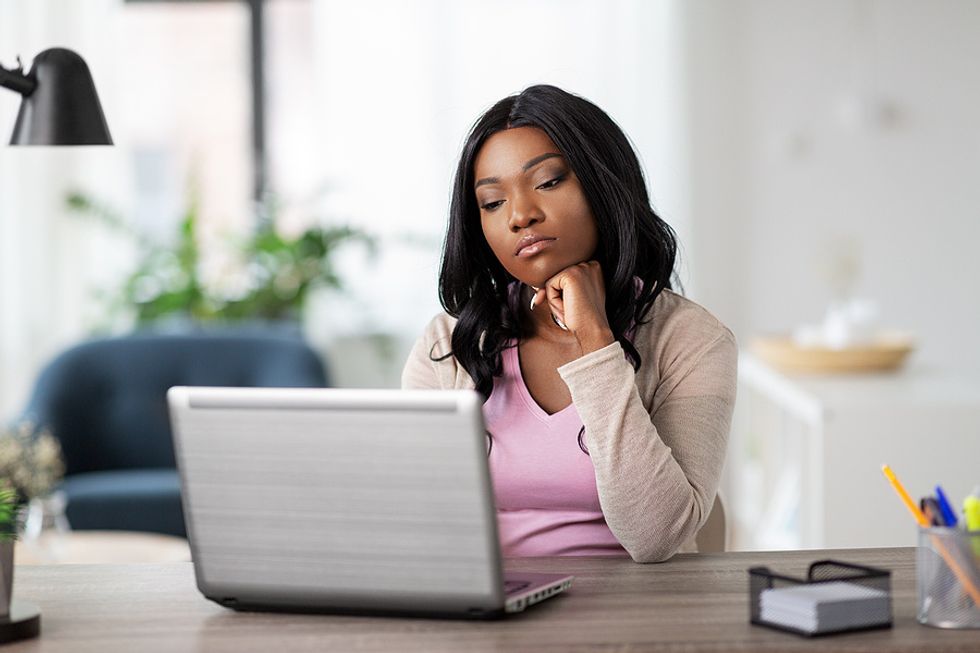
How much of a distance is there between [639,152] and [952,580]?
3430 millimetres

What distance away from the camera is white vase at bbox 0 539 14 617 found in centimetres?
128

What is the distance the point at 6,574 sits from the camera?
51.2 inches

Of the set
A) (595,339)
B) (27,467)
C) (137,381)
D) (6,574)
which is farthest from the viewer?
(137,381)

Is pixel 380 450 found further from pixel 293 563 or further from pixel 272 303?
pixel 272 303

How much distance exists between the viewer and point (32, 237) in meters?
4.52

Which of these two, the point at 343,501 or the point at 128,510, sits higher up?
the point at 343,501

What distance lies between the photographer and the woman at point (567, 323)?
169cm

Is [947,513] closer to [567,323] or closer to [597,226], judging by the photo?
[567,323]

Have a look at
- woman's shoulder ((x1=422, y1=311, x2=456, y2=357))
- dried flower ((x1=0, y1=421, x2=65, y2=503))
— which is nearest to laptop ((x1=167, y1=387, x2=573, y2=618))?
woman's shoulder ((x1=422, y1=311, x2=456, y2=357))

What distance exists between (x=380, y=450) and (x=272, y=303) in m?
3.32

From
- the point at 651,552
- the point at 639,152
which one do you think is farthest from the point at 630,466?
the point at 639,152

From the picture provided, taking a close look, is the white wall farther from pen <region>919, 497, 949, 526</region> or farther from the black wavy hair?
pen <region>919, 497, 949, 526</region>

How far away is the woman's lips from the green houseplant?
2.76m

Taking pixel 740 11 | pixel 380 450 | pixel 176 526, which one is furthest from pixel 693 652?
pixel 740 11
